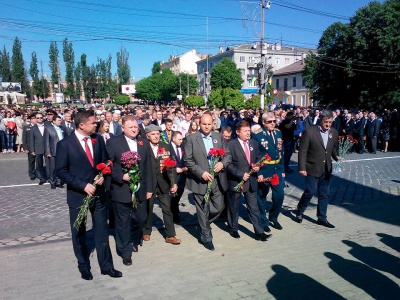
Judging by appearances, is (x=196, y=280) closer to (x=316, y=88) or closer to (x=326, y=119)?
(x=326, y=119)

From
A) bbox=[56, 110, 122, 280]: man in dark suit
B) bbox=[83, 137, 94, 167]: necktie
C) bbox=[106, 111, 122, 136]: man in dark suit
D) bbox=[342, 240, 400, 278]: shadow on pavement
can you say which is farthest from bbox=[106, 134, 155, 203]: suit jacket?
bbox=[106, 111, 122, 136]: man in dark suit

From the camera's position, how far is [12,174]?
12539 millimetres

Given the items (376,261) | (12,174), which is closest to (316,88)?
(12,174)

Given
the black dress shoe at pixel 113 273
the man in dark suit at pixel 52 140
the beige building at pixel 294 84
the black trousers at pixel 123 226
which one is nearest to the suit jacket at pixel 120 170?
the black trousers at pixel 123 226

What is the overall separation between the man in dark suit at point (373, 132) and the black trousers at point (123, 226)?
14.6 m

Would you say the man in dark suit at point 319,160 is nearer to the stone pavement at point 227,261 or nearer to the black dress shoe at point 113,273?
the stone pavement at point 227,261

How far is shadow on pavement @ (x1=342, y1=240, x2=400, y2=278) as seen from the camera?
16.5ft

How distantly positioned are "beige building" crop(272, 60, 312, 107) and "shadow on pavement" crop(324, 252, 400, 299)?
219 feet

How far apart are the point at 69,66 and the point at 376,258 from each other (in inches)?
3176

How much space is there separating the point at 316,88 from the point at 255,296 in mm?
45993

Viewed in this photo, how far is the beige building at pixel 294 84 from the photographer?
71.1 m

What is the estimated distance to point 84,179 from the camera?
4641mm

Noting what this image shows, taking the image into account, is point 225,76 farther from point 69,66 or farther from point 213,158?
point 213,158

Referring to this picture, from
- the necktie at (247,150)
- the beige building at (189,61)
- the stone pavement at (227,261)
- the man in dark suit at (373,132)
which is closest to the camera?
the stone pavement at (227,261)
